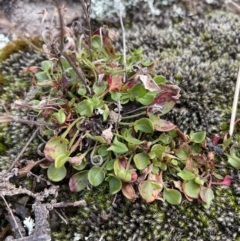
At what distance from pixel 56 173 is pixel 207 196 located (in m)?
0.64

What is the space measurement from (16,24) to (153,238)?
5.27 feet

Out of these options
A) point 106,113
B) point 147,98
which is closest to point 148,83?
point 147,98

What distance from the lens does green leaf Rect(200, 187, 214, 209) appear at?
1.74 meters

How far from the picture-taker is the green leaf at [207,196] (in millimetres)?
1742

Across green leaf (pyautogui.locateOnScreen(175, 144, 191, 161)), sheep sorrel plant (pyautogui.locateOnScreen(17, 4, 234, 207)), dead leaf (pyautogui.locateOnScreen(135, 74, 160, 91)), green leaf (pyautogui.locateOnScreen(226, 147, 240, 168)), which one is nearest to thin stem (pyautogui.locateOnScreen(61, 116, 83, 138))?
sheep sorrel plant (pyautogui.locateOnScreen(17, 4, 234, 207))

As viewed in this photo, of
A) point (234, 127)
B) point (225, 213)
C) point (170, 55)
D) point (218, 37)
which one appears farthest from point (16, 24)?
point (225, 213)

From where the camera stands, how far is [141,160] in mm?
1788

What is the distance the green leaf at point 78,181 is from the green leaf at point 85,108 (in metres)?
0.26

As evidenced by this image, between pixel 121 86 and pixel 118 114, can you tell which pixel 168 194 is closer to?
pixel 118 114

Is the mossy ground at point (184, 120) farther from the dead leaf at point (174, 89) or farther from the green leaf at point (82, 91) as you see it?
the green leaf at point (82, 91)

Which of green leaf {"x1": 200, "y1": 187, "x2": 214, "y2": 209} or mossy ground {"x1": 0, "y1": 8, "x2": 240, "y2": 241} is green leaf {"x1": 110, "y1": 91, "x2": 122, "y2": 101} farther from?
green leaf {"x1": 200, "y1": 187, "x2": 214, "y2": 209}

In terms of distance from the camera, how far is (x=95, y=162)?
1782 mm

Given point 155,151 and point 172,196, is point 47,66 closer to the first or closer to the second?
point 155,151

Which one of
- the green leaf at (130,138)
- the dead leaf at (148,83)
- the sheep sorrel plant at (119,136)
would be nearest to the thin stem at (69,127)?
the sheep sorrel plant at (119,136)
